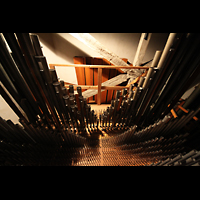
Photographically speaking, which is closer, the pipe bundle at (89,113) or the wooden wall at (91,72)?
the pipe bundle at (89,113)

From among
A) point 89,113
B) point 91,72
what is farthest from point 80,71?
point 89,113

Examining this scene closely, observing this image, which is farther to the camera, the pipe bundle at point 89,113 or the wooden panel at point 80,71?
the wooden panel at point 80,71

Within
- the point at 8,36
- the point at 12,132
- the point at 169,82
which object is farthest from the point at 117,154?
the point at 8,36

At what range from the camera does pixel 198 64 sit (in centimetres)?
133

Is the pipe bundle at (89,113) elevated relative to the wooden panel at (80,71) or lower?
lower

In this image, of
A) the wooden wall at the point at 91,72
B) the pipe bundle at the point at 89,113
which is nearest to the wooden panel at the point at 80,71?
the wooden wall at the point at 91,72

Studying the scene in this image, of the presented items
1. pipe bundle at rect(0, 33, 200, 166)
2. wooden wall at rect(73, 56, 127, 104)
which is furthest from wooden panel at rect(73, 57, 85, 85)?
pipe bundle at rect(0, 33, 200, 166)

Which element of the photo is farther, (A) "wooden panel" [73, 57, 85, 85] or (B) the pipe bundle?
(A) "wooden panel" [73, 57, 85, 85]

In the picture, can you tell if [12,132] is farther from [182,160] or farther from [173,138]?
[173,138]

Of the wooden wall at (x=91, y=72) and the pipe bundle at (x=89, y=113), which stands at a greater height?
the wooden wall at (x=91, y=72)

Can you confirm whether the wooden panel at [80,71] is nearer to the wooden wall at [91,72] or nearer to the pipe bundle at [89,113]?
the wooden wall at [91,72]

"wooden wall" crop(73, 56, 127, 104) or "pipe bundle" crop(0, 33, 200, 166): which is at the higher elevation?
"wooden wall" crop(73, 56, 127, 104)

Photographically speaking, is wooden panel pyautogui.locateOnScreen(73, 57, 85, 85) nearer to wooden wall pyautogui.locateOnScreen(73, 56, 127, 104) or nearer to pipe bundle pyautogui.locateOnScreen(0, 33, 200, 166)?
wooden wall pyautogui.locateOnScreen(73, 56, 127, 104)
